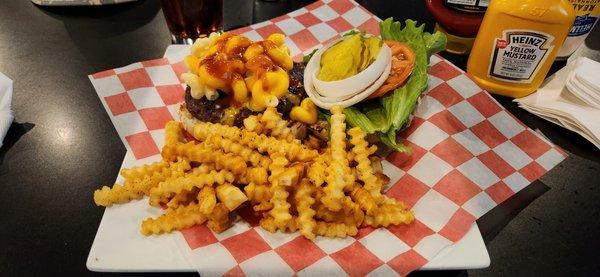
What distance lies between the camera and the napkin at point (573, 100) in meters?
1.82

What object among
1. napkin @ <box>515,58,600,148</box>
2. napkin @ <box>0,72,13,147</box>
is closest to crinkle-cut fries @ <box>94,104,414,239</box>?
napkin @ <box>0,72,13,147</box>

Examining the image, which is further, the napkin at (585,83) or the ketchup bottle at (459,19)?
the ketchup bottle at (459,19)

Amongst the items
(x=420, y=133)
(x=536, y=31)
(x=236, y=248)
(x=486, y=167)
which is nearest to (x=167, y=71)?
(x=236, y=248)

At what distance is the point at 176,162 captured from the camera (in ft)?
4.80

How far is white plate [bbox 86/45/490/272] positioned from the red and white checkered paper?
4cm

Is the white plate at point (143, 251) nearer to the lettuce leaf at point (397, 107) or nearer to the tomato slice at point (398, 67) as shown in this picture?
the lettuce leaf at point (397, 107)

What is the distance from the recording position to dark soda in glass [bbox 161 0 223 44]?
2186 millimetres

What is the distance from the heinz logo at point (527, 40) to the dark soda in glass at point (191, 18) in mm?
1440

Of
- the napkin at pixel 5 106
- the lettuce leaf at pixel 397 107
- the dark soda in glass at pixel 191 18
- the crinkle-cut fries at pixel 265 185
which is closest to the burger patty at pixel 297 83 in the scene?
the lettuce leaf at pixel 397 107

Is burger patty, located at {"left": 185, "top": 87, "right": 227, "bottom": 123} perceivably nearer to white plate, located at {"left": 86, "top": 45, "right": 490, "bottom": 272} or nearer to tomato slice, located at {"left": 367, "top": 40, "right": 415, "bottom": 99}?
white plate, located at {"left": 86, "top": 45, "right": 490, "bottom": 272}

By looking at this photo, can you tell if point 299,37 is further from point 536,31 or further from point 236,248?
point 236,248

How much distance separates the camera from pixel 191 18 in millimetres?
2254

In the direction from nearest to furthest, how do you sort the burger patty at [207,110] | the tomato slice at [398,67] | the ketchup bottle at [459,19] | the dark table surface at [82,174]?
the dark table surface at [82,174] < the burger patty at [207,110] < the tomato slice at [398,67] < the ketchup bottle at [459,19]

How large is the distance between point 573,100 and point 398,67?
0.81 m
